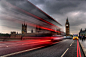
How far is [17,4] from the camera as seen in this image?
27.3ft

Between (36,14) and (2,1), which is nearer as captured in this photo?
(2,1)

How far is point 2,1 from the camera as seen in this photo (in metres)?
7.29

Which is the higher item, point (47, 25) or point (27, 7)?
point (27, 7)

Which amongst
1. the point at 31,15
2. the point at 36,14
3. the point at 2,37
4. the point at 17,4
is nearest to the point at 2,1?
the point at 17,4

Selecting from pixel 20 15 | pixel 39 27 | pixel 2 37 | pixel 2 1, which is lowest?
pixel 2 37

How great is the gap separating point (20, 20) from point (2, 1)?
270cm

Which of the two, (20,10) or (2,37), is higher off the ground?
(20,10)

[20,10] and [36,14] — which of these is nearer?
[20,10]

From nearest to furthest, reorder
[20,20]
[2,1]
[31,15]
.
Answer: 1. [2,1]
2. [20,20]
3. [31,15]

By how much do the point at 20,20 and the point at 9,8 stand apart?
6.05ft

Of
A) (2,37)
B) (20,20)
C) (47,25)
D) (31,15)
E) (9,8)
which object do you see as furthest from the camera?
(2,37)

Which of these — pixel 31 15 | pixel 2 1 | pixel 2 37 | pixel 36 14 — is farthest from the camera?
pixel 2 37

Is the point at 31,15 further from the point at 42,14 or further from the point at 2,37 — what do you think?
the point at 2,37

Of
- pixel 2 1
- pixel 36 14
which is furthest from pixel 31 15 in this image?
pixel 2 1
